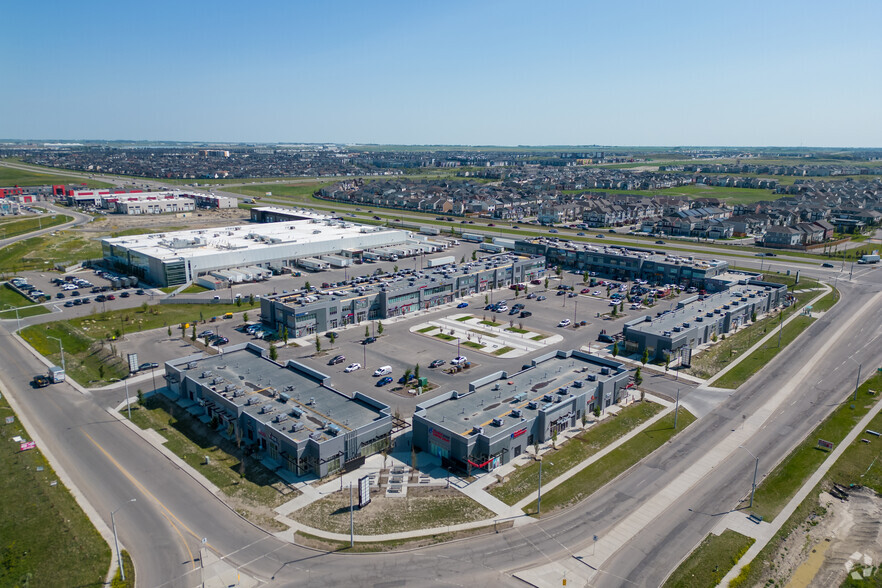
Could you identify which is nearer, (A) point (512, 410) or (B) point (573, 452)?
(B) point (573, 452)

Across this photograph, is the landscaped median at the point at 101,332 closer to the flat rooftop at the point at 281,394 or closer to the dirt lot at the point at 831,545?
the flat rooftop at the point at 281,394

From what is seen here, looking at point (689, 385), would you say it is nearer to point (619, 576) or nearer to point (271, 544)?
point (619, 576)

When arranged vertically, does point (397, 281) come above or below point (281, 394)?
above

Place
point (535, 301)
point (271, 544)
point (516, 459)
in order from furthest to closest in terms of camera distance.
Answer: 1. point (535, 301)
2. point (516, 459)
3. point (271, 544)

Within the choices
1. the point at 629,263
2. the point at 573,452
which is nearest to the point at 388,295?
the point at 573,452

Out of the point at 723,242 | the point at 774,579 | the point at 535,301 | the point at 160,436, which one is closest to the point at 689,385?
the point at 774,579

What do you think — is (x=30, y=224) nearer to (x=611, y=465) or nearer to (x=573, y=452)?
(x=573, y=452)
